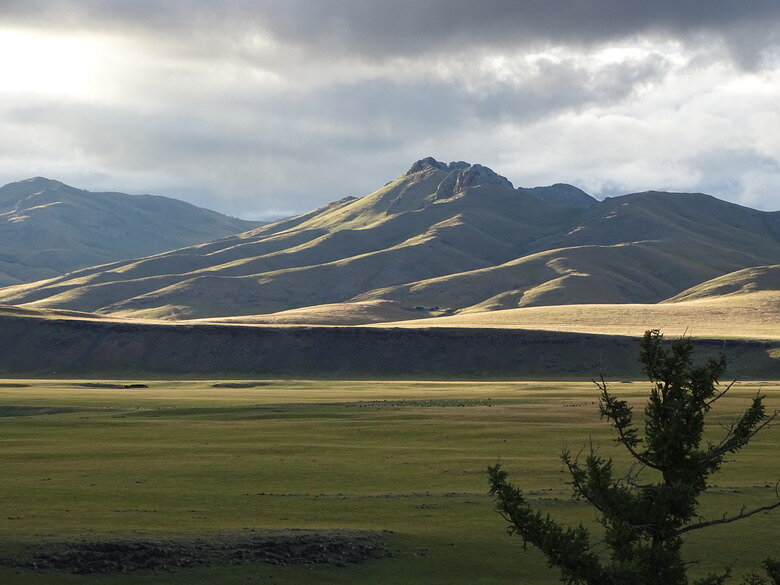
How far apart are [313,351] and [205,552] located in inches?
5058

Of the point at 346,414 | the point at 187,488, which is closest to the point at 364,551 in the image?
the point at 187,488

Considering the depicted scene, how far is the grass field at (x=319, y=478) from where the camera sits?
37156 mm

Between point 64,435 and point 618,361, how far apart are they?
96.9 meters

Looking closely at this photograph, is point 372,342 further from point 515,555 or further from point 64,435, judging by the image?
point 515,555

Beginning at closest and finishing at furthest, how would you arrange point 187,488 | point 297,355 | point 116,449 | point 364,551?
point 364,551
point 187,488
point 116,449
point 297,355

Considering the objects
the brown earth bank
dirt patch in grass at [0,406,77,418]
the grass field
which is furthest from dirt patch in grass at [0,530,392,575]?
the brown earth bank

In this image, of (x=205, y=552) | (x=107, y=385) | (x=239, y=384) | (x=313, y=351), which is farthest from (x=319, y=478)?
(x=313, y=351)

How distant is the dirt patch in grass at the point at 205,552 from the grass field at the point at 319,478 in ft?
1.81

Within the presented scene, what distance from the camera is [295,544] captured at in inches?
1475

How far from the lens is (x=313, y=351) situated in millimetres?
164500

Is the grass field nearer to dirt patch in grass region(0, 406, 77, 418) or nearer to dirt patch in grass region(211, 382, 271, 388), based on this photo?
dirt patch in grass region(0, 406, 77, 418)

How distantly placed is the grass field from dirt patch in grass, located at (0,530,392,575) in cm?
55

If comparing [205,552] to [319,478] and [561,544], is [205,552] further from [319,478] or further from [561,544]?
[561,544]

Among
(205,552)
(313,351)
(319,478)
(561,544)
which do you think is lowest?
(205,552)
